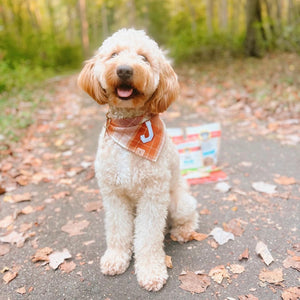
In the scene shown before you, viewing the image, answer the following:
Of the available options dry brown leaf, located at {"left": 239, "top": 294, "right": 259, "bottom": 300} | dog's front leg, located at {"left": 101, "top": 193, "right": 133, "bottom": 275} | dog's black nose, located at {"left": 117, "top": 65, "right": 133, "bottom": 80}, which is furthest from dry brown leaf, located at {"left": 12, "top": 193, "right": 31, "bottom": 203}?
dry brown leaf, located at {"left": 239, "top": 294, "right": 259, "bottom": 300}

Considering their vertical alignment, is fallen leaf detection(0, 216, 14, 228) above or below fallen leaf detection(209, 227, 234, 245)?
below

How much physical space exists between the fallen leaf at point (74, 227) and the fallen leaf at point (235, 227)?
58.1 inches

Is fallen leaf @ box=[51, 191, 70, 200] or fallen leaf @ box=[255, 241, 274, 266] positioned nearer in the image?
fallen leaf @ box=[255, 241, 274, 266]

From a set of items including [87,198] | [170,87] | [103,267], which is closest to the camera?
[170,87]

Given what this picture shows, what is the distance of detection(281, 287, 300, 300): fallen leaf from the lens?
6.82ft

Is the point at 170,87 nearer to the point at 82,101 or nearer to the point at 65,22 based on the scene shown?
the point at 82,101

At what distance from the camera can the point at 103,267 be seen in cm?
245

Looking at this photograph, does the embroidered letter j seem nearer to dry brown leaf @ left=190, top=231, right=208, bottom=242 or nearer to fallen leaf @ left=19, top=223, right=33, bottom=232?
dry brown leaf @ left=190, top=231, right=208, bottom=242

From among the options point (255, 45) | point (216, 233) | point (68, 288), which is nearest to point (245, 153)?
point (216, 233)

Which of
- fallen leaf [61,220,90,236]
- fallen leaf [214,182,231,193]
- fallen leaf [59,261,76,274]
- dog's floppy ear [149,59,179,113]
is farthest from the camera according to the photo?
fallen leaf [214,182,231,193]

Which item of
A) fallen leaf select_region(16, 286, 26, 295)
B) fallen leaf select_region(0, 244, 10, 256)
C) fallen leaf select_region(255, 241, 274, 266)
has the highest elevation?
fallen leaf select_region(255, 241, 274, 266)

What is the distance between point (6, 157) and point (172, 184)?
3035mm

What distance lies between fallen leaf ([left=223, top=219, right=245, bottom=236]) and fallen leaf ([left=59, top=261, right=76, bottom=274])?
1.51 m

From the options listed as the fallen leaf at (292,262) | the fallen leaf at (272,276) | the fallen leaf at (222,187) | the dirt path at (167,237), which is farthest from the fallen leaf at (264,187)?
the fallen leaf at (272,276)
